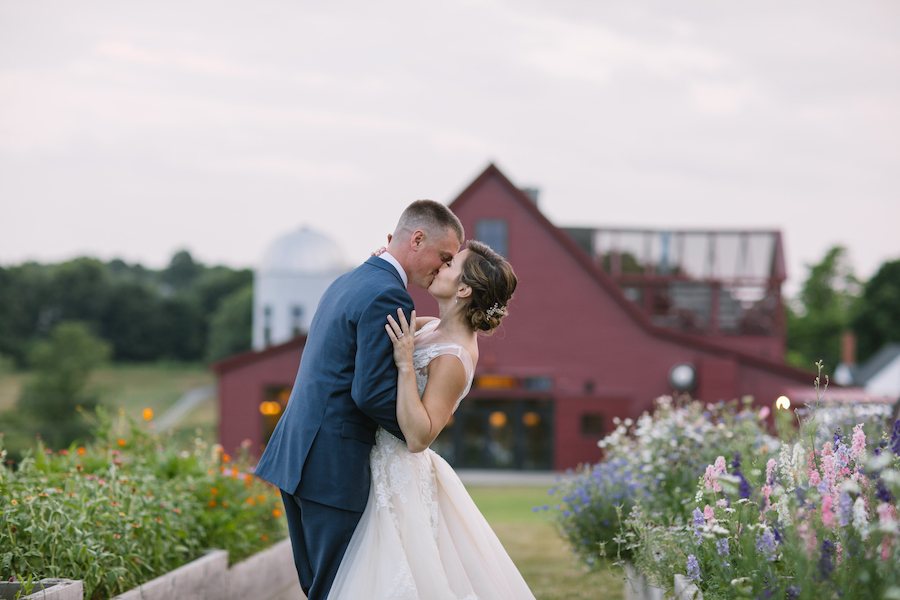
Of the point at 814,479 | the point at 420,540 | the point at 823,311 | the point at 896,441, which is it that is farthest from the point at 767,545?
the point at 823,311

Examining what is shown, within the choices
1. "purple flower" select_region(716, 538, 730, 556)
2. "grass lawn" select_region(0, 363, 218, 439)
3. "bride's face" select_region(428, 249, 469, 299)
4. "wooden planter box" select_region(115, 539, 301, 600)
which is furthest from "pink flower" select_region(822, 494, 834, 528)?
"grass lawn" select_region(0, 363, 218, 439)

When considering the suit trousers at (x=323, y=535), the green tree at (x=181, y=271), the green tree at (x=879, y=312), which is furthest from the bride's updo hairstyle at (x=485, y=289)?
the green tree at (x=181, y=271)

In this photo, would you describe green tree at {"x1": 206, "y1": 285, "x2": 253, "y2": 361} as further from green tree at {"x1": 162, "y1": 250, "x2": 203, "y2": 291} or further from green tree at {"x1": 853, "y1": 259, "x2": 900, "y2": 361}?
green tree at {"x1": 853, "y1": 259, "x2": 900, "y2": 361}

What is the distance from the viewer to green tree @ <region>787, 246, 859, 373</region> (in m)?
77.4

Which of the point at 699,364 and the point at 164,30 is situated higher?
the point at 164,30

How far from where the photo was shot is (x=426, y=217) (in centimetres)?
531

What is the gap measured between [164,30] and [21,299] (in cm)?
7165

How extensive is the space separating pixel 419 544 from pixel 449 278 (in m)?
1.31

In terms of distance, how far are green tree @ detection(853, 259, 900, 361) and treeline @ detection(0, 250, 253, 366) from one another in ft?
154

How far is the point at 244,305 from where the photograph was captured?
285 feet

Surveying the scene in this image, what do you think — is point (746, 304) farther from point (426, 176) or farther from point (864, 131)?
point (426, 176)

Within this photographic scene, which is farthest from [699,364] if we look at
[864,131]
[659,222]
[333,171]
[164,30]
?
[659,222]

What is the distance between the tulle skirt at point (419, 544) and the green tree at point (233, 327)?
8106 cm

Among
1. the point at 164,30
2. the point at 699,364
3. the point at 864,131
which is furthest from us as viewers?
the point at 864,131
